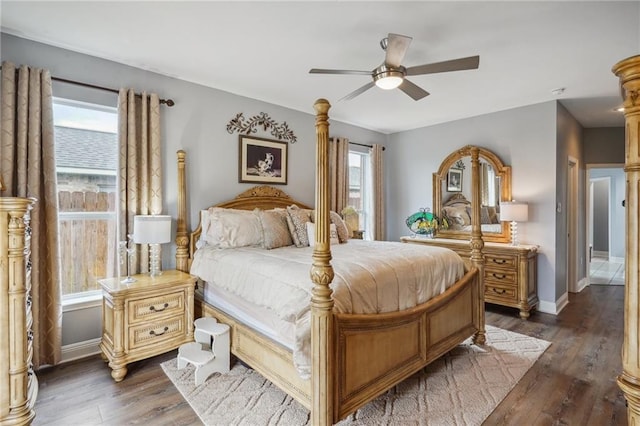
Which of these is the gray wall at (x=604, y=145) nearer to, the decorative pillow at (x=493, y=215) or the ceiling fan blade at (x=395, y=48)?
the decorative pillow at (x=493, y=215)

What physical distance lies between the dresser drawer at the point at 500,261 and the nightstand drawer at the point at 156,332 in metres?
3.75

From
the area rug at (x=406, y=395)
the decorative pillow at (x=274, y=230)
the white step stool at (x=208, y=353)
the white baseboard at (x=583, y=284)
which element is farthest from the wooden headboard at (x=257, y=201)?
the white baseboard at (x=583, y=284)

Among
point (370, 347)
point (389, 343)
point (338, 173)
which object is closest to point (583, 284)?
point (338, 173)

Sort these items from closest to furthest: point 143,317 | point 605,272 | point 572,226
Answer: point 143,317 < point 572,226 < point 605,272

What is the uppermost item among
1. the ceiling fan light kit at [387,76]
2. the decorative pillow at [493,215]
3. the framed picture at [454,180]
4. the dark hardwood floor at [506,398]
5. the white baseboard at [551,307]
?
the ceiling fan light kit at [387,76]

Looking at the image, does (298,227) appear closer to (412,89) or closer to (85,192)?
(412,89)

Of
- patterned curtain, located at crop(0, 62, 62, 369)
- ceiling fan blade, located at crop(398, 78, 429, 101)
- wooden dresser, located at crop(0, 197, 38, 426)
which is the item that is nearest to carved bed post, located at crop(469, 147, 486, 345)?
ceiling fan blade, located at crop(398, 78, 429, 101)

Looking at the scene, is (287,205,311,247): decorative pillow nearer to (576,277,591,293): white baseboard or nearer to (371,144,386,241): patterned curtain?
(371,144,386,241): patterned curtain

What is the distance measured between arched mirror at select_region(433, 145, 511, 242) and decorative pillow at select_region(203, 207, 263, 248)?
3106 mm

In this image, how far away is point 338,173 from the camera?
5012 millimetres

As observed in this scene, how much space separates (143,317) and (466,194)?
4.64 meters

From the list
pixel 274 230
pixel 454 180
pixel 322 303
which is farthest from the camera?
pixel 454 180

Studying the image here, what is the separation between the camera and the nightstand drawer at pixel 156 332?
2595 millimetres

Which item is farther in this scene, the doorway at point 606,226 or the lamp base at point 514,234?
the doorway at point 606,226
